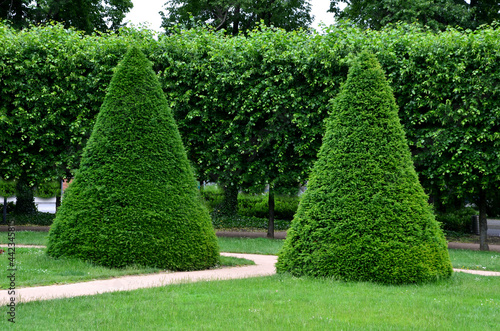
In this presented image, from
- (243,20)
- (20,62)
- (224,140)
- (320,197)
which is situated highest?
(243,20)

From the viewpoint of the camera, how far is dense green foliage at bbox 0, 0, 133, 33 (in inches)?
864

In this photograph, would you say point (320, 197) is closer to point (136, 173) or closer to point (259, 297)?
point (259, 297)

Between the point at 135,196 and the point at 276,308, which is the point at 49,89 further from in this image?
the point at 276,308

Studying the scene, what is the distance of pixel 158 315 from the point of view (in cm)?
548

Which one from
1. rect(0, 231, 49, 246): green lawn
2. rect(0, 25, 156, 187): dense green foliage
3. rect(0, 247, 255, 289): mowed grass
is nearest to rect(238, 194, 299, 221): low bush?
rect(0, 25, 156, 187): dense green foliage

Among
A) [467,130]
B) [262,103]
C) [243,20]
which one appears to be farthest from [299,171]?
[243,20]

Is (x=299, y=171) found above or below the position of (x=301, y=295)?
above

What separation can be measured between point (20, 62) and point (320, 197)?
12.2m

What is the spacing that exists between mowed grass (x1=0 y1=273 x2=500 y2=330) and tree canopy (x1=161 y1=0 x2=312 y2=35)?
61.8 ft

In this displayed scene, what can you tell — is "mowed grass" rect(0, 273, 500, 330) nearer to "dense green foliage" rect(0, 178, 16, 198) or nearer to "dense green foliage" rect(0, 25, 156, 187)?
"dense green foliage" rect(0, 25, 156, 187)

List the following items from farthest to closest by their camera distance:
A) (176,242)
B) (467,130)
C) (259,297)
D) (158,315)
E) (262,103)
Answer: (262,103)
(467,130)
(176,242)
(259,297)
(158,315)

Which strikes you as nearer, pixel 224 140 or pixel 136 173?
pixel 136 173

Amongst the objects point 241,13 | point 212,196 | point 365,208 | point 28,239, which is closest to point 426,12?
point 241,13

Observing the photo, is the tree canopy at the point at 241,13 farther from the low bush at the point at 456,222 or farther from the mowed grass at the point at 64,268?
the mowed grass at the point at 64,268
